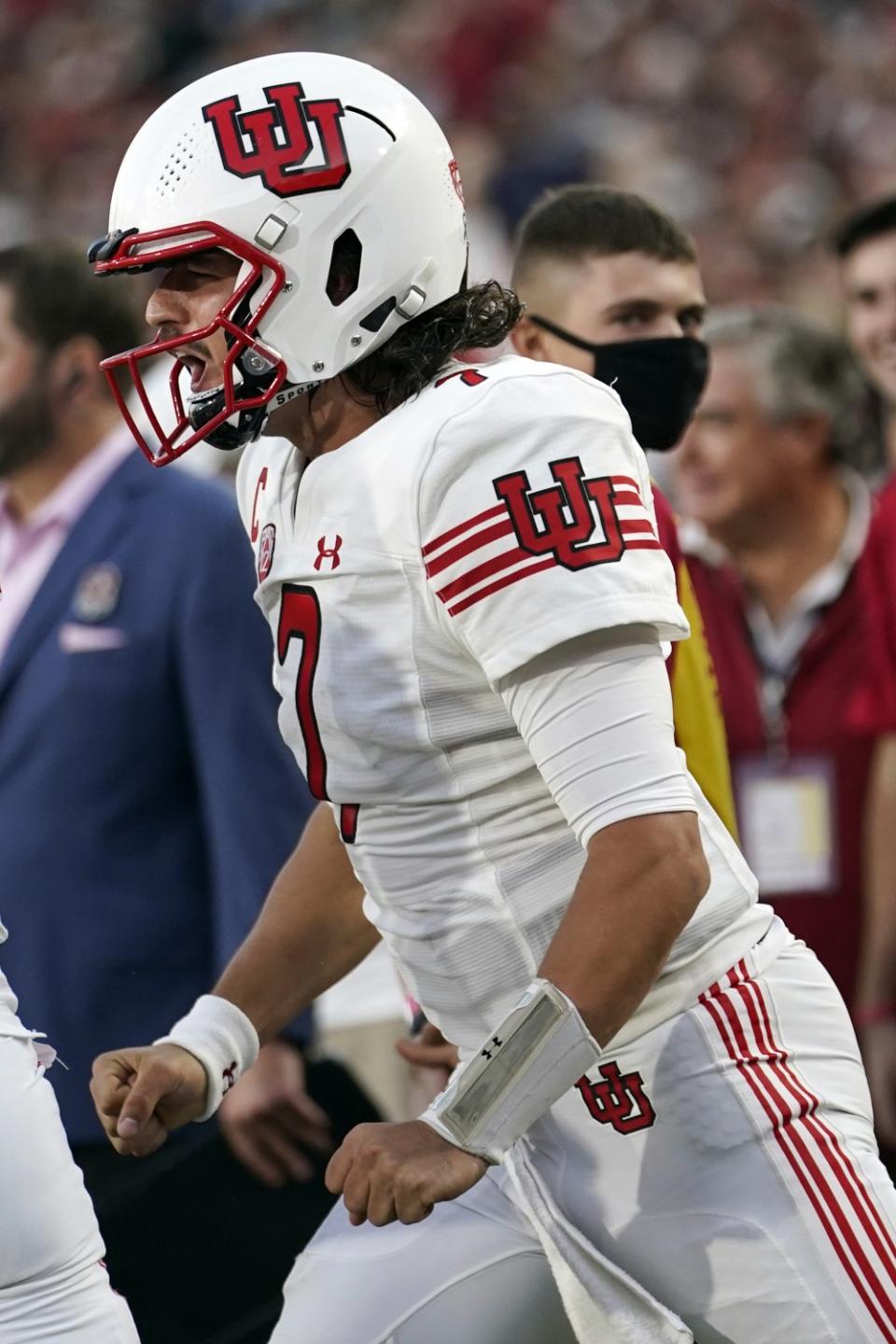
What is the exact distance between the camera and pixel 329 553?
2.12 m

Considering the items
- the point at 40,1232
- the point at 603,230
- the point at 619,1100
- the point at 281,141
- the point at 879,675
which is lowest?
the point at 879,675

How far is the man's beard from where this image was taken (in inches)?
157

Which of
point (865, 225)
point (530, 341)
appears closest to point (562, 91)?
point (865, 225)

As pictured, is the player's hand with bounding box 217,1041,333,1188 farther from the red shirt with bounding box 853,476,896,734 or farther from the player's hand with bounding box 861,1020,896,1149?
the red shirt with bounding box 853,476,896,734

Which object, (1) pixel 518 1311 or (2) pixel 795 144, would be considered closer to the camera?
(1) pixel 518 1311

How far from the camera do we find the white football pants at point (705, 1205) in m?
2.04

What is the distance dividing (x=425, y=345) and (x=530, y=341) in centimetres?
93

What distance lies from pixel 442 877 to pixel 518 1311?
1.52 feet

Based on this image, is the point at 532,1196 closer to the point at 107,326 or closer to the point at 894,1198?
the point at 894,1198

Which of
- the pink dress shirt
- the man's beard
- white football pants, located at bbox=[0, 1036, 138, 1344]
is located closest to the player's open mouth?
white football pants, located at bbox=[0, 1036, 138, 1344]

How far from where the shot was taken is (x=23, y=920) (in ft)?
11.7

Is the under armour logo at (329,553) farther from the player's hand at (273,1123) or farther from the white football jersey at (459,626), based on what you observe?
the player's hand at (273,1123)

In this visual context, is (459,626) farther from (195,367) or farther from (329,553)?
(195,367)

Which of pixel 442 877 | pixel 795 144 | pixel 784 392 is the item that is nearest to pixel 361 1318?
pixel 442 877
